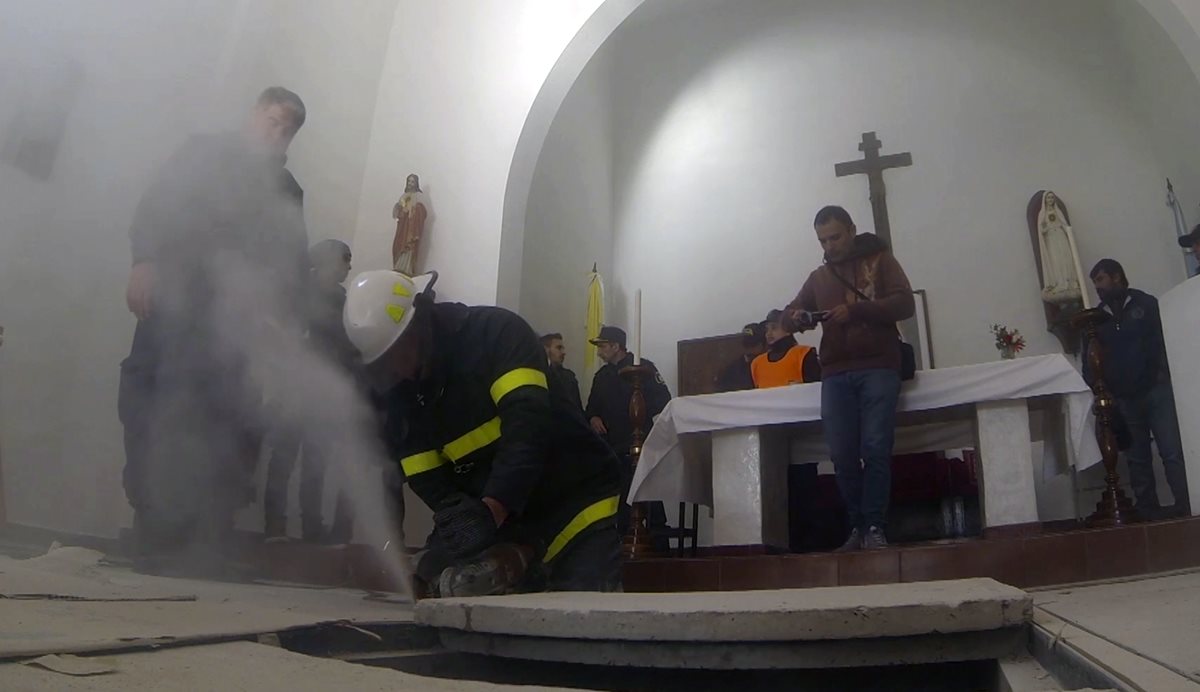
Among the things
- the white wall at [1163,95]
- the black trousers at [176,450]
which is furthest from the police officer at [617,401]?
the white wall at [1163,95]

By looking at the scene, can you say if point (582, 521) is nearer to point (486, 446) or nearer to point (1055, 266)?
point (486, 446)

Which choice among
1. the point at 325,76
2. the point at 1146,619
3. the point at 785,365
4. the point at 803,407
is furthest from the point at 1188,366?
the point at 325,76

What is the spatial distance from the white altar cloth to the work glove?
227cm

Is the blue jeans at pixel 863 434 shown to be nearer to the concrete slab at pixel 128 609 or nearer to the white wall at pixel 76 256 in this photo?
the concrete slab at pixel 128 609

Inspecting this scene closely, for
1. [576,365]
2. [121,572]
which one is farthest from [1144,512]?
[121,572]

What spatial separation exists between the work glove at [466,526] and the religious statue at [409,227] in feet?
11.6

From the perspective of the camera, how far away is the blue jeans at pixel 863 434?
14.1ft

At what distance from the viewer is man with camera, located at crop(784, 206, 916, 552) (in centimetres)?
433

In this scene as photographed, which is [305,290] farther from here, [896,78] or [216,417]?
[896,78]

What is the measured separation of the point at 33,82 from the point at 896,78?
745cm

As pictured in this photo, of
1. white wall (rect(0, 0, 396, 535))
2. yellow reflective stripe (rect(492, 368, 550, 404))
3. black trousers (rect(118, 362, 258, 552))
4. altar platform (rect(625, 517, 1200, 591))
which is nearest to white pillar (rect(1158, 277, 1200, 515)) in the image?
altar platform (rect(625, 517, 1200, 591))

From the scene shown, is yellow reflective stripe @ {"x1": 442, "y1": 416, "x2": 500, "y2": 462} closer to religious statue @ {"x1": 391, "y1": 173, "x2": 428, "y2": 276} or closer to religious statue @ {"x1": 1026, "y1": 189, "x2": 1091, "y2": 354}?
religious statue @ {"x1": 391, "y1": 173, "x2": 428, "y2": 276}

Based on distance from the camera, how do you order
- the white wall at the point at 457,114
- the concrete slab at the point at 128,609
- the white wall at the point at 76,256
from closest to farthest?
the concrete slab at the point at 128,609
the white wall at the point at 76,256
the white wall at the point at 457,114

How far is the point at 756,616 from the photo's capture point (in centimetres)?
195
